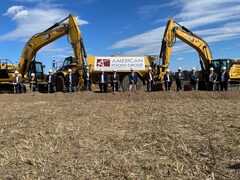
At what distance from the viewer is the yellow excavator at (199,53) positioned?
28.9m

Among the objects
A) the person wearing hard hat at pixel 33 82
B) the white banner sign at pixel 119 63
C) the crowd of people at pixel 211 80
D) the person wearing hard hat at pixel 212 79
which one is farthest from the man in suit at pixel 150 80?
the person wearing hard hat at pixel 33 82

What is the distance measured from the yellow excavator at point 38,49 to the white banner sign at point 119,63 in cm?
143

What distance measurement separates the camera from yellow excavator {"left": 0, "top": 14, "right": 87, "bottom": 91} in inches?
1127

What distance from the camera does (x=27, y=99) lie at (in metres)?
24.4

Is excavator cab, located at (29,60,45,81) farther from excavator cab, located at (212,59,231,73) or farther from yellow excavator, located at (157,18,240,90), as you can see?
excavator cab, located at (212,59,231,73)

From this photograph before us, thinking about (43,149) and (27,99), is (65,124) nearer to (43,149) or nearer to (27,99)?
(43,149)

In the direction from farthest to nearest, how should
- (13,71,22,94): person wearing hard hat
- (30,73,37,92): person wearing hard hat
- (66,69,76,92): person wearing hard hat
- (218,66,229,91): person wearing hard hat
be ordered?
(30,73,37,92): person wearing hard hat
(13,71,22,94): person wearing hard hat
(66,69,76,92): person wearing hard hat
(218,66,229,91): person wearing hard hat

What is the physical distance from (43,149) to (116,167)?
233 cm

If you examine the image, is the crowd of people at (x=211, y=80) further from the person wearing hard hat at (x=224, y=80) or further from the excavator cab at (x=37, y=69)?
→ the excavator cab at (x=37, y=69)

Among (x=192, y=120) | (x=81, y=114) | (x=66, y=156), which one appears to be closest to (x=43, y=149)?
(x=66, y=156)

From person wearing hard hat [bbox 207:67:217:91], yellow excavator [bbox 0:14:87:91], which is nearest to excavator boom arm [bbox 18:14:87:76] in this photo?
yellow excavator [bbox 0:14:87:91]

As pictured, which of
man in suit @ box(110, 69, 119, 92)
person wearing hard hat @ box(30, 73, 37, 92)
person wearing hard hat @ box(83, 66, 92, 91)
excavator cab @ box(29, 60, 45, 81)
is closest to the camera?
person wearing hard hat @ box(83, 66, 92, 91)

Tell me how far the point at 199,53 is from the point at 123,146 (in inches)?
875

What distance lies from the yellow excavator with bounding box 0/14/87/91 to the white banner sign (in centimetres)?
143
